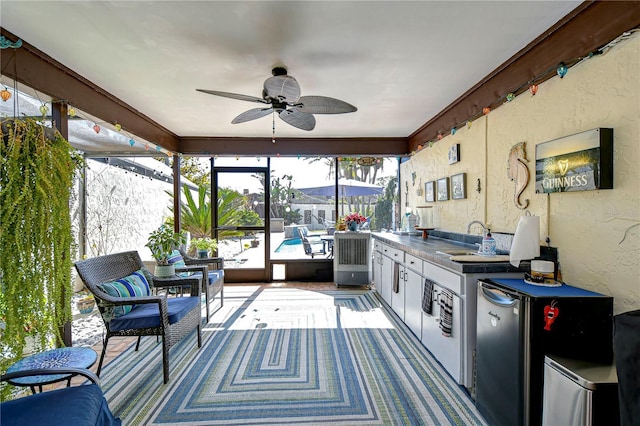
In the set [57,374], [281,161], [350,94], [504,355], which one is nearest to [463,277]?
[504,355]

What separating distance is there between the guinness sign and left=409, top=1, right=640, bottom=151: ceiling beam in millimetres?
503

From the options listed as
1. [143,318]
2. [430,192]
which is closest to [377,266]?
[430,192]

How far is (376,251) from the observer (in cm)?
473

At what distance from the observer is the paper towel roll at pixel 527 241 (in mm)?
2025

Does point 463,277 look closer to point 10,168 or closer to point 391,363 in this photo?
point 391,363

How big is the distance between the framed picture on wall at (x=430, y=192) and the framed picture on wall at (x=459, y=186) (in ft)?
1.69

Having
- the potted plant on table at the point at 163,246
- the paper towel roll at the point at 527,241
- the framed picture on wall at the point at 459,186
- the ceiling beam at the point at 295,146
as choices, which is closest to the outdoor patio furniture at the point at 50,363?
the potted plant on table at the point at 163,246

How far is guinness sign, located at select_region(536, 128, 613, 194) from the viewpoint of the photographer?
5.65ft

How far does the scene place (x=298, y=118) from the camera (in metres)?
2.99

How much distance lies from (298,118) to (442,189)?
204 centimetres

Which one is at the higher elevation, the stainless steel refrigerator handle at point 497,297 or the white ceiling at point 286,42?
the white ceiling at point 286,42

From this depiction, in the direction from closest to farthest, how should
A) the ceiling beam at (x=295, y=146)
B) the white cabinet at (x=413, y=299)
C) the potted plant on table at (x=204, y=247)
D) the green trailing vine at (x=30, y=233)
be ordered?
1. the green trailing vine at (x=30, y=233)
2. the white cabinet at (x=413, y=299)
3. the potted plant on table at (x=204, y=247)
4. the ceiling beam at (x=295, y=146)

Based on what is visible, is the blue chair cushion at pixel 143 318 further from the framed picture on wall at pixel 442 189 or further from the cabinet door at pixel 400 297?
the framed picture on wall at pixel 442 189

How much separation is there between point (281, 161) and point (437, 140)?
2.69m
